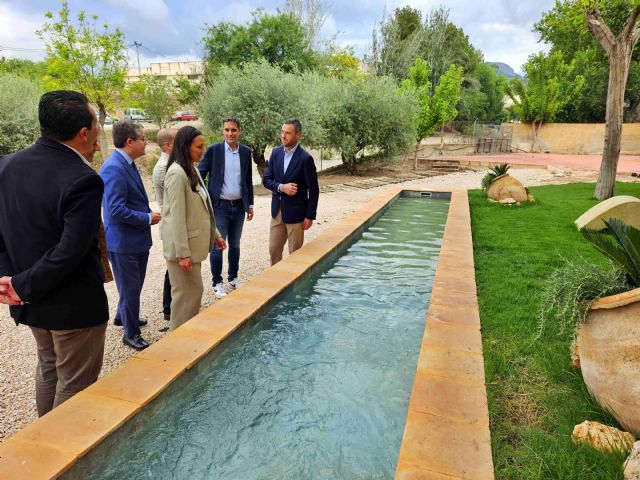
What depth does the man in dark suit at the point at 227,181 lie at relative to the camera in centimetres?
468

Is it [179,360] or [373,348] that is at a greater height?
[179,360]

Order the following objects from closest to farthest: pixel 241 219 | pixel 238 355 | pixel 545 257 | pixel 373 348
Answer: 1. pixel 238 355
2. pixel 373 348
3. pixel 241 219
4. pixel 545 257

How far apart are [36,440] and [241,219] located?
10.9 feet

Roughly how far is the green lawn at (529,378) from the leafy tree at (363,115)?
502 inches

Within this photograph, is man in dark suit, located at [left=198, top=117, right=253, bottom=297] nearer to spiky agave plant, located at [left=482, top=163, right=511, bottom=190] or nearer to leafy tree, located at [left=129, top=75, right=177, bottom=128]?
spiky agave plant, located at [left=482, top=163, right=511, bottom=190]

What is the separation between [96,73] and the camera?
21.3 metres

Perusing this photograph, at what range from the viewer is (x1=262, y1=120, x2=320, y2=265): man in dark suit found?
506 cm

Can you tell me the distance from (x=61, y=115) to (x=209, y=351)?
1.78m

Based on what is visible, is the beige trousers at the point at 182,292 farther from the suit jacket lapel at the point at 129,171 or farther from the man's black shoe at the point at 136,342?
the suit jacket lapel at the point at 129,171

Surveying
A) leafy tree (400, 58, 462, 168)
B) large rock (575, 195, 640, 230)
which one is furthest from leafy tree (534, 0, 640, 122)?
large rock (575, 195, 640, 230)

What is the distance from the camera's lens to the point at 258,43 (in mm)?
31031

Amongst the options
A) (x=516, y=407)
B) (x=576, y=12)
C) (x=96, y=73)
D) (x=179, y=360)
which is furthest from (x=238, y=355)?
(x=96, y=73)

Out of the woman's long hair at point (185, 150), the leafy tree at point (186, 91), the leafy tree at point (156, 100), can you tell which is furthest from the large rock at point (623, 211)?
the leafy tree at point (186, 91)

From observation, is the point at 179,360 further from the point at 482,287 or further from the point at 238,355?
the point at 482,287
